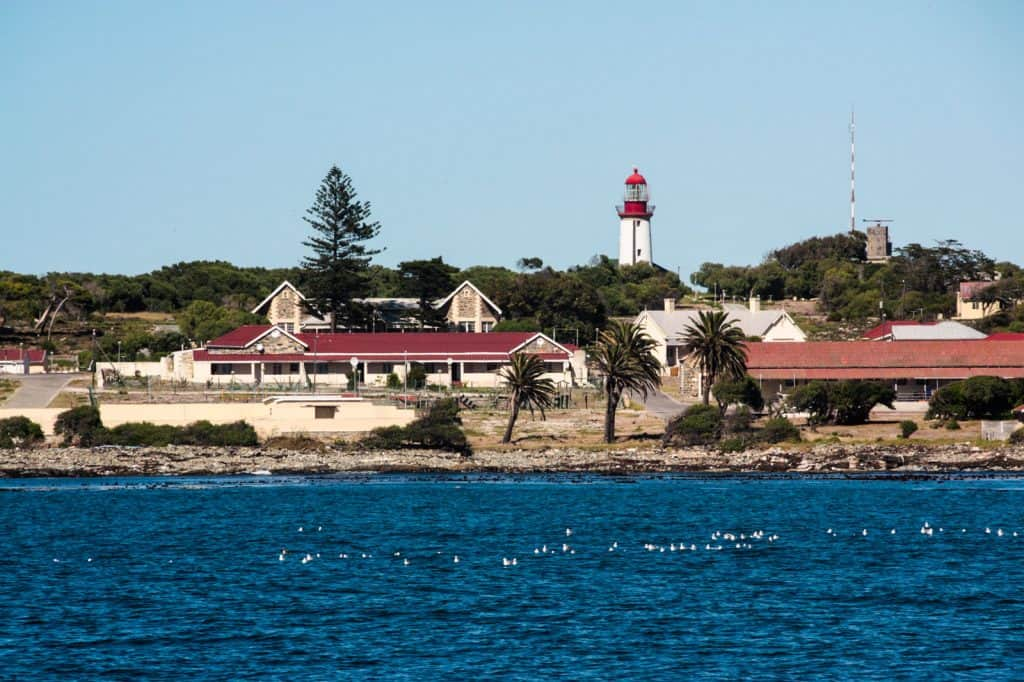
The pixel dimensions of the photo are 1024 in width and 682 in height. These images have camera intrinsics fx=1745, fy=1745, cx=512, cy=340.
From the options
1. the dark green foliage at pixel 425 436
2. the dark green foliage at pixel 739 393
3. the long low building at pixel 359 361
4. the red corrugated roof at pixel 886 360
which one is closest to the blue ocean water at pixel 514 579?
the dark green foliage at pixel 425 436

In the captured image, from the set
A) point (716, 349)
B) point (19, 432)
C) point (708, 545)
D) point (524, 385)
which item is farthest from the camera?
point (716, 349)

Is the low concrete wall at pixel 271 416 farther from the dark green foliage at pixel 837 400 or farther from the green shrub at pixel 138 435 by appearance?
the dark green foliage at pixel 837 400

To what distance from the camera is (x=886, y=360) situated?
9444 cm

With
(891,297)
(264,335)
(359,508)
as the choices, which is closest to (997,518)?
(359,508)

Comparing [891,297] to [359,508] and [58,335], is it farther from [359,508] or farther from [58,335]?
[359,508]

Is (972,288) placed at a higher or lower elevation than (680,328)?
higher

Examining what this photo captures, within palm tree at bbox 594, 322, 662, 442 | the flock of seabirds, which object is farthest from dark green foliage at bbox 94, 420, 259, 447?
the flock of seabirds

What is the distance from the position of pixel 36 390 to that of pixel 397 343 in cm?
2305

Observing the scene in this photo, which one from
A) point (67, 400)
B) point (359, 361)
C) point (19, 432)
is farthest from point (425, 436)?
point (359, 361)

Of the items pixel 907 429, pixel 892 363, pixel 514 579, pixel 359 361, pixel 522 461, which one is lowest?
pixel 514 579

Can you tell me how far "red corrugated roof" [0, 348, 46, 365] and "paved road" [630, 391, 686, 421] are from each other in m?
41.9

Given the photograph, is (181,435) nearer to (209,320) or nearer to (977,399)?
(977,399)

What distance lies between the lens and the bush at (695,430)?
84.5 metres

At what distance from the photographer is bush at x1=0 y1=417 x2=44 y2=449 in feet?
284
